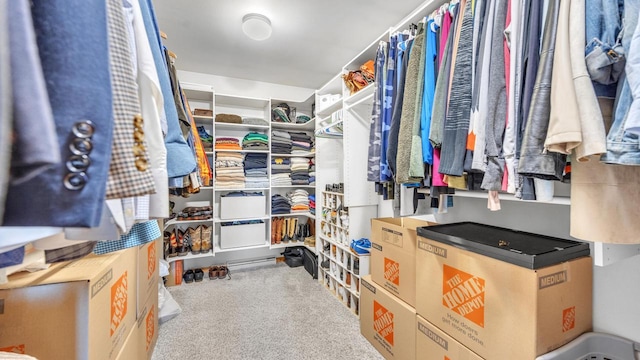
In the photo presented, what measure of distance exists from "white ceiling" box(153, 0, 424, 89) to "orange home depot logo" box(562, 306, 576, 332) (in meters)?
1.87

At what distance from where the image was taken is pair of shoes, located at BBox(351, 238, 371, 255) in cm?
201

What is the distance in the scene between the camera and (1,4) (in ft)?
0.80

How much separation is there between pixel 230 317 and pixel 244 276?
863 millimetres

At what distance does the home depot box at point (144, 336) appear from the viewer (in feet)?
3.68

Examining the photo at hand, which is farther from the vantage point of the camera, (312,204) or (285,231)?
(285,231)

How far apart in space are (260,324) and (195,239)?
51.3 inches

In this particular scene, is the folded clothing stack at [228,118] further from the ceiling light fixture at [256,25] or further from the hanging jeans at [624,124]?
the hanging jeans at [624,124]

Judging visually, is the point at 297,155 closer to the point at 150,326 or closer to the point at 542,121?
the point at 150,326

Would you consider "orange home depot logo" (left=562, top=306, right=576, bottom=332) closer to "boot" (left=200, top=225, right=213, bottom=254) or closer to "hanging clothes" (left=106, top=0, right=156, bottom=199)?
"hanging clothes" (left=106, top=0, right=156, bottom=199)

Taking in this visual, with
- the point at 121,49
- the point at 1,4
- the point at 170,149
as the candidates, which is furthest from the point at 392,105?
the point at 1,4

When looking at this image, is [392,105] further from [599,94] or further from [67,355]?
[67,355]

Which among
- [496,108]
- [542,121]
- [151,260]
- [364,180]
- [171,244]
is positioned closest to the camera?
[542,121]

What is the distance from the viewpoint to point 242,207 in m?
2.90

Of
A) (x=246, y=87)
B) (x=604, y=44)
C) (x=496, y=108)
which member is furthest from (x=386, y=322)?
(x=246, y=87)
